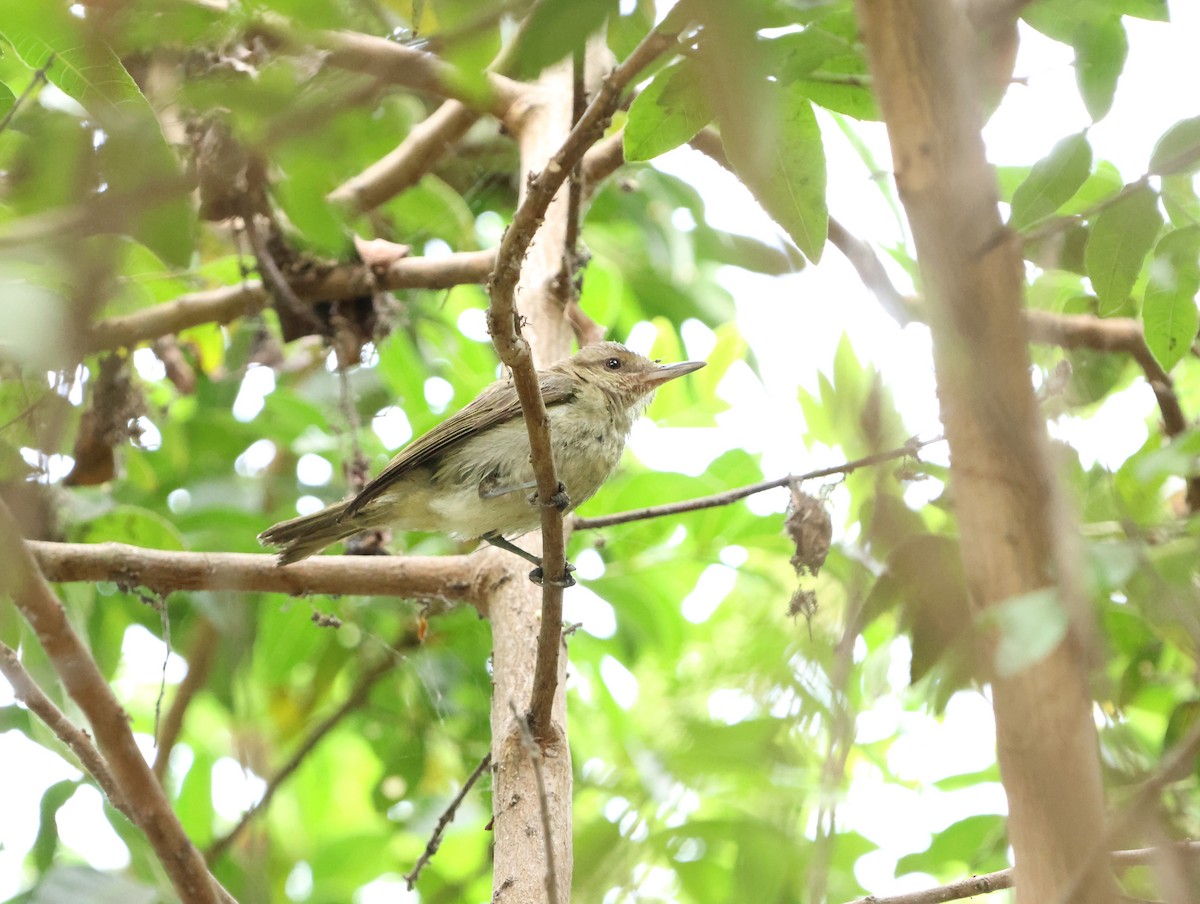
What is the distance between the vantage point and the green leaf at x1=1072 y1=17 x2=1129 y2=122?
6.81 feet

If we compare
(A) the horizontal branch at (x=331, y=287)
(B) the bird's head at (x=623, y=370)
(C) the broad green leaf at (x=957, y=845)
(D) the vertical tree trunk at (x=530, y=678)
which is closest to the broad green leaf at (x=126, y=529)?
(A) the horizontal branch at (x=331, y=287)

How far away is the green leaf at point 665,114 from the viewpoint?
6.94 ft

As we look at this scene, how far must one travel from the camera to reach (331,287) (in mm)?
4820

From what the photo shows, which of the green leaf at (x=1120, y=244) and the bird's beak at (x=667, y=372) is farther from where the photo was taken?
the bird's beak at (x=667, y=372)

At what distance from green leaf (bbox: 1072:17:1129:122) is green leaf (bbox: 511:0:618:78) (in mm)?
1249

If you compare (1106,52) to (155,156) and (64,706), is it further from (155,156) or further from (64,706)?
(64,706)

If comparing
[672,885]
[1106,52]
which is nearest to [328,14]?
[1106,52]

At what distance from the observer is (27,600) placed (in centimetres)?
192

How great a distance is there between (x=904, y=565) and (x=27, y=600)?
1459 mm

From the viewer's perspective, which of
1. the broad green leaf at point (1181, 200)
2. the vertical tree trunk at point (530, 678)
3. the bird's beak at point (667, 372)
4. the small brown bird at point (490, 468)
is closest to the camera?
the broad green leaf at point (1181, 200)

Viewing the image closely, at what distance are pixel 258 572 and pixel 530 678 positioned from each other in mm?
998

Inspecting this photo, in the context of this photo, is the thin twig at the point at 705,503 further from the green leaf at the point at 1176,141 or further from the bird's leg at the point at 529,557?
the green leaf at the point at 1176,141

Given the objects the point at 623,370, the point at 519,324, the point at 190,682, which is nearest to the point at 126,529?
the point at 190,682

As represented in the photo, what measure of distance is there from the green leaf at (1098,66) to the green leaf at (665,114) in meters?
0.67
